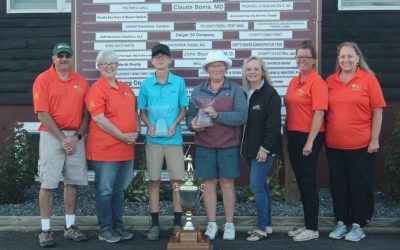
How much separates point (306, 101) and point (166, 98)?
1.39m

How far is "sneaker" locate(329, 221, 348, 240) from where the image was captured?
7.50 meters

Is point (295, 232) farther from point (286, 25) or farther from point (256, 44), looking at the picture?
point (286, 25)

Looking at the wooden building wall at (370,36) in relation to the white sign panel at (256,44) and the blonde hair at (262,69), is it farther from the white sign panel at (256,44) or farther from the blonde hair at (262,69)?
the blonde hair at (262,69)

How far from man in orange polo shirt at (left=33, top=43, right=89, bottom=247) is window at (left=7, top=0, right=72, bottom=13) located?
2.85 m

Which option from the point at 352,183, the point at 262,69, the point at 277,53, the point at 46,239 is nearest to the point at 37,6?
the point at 277,53

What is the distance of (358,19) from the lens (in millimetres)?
9773

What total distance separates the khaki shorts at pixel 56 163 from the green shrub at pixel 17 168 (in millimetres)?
1601

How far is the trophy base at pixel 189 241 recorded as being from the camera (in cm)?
672

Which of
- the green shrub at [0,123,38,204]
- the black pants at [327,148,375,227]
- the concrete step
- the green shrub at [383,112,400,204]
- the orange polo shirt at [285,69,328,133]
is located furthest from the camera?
the green shrub at [0,123,38,204]

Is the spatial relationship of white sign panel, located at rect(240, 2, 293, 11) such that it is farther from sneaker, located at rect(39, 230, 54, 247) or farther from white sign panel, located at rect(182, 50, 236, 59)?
sneaker, located at rect(39, 230, 54, 247)

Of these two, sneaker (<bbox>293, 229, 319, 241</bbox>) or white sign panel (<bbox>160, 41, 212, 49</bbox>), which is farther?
white sign panel (<bbox>160, 41, 212, 49</bbox>)

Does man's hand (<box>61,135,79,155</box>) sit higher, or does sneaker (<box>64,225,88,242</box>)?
man's hand (<box>61,135,79,155</box>)

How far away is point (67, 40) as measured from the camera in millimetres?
10008

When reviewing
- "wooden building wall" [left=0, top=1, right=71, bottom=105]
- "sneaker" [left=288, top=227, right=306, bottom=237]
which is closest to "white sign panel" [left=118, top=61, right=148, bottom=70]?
"wooden building wall" [left=0, top=1, right=71, bottom=105]
